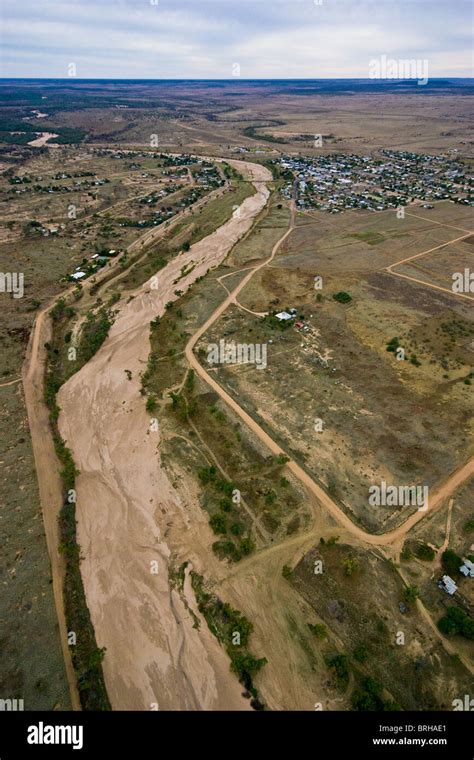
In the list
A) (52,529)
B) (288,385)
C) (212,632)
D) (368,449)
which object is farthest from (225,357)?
(212,632)

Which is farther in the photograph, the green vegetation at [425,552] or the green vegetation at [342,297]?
the green vegetation at [342,297]

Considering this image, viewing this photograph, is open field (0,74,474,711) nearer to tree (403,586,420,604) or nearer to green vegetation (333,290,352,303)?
tree (403,586,420,604)

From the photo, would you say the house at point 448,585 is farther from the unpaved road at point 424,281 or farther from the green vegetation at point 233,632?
the unpaved road at point 424,281

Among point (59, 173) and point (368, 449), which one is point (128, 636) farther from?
point (59, 173)

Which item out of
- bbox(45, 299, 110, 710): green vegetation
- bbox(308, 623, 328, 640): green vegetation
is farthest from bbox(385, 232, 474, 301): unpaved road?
bbox(45, 299, 110, 710): green vegetation

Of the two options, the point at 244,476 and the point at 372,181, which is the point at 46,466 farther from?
the point at 372,181
